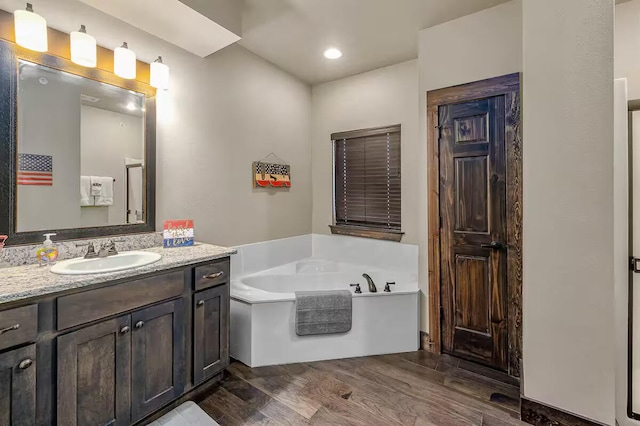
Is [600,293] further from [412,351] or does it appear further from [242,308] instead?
[242,308]

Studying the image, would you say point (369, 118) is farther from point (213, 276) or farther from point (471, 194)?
point (213, 276)

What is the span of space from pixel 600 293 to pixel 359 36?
253 centimetres

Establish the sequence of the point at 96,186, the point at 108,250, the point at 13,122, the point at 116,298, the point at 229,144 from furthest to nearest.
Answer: the point at 229,144
the point at 96,186
the point at 108,250
the point at 13,122
the point at 116,298

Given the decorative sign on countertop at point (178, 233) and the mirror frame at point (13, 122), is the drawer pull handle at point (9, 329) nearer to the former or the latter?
the mirror frame at point (13, 122)

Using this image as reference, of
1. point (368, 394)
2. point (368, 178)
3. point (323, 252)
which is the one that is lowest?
point (368, 394)

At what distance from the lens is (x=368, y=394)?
2055 mm

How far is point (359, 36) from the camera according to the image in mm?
2688

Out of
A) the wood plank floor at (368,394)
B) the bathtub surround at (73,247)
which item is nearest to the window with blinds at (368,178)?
the wood plank floor at (368,394)

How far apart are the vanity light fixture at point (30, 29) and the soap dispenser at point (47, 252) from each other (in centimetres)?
104

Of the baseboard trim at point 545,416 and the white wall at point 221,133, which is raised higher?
the white wall at point 221,133

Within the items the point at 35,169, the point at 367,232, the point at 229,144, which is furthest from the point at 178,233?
the point at 367,232

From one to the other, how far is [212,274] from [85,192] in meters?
0.96

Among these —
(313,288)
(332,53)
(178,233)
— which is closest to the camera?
(178,233)

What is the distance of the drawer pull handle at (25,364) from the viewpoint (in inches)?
48.5
